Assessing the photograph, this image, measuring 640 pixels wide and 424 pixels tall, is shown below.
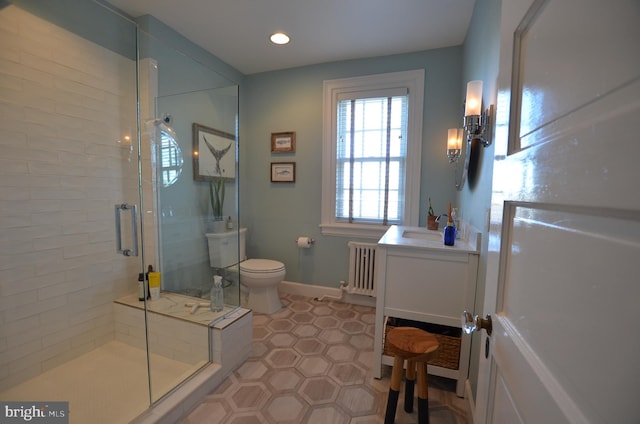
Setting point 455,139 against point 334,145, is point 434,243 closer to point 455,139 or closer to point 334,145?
point 455,139

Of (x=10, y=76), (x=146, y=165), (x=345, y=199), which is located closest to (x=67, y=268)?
(x=146, y=165)

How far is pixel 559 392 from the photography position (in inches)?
16.6

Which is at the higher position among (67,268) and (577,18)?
(577,18)

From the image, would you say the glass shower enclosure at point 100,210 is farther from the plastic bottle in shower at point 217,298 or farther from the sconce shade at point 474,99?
the sconce shade at point 474,99

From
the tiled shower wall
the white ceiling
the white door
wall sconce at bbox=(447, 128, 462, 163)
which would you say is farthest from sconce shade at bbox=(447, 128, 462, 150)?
the tiled shower wall

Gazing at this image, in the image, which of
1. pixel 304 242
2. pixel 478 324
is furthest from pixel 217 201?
pixel 478 324

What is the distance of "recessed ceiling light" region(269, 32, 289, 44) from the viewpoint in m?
2.34

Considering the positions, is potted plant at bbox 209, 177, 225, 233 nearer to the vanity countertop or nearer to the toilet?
the toilet

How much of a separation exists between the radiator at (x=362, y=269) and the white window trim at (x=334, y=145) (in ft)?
0.47

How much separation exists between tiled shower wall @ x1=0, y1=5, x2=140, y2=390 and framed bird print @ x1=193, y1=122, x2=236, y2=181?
0.49m

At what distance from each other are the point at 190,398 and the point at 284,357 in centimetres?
66

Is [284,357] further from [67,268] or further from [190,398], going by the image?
[67,268]

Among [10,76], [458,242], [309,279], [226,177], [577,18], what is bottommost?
[309,279]

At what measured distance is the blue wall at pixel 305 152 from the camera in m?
2.55
